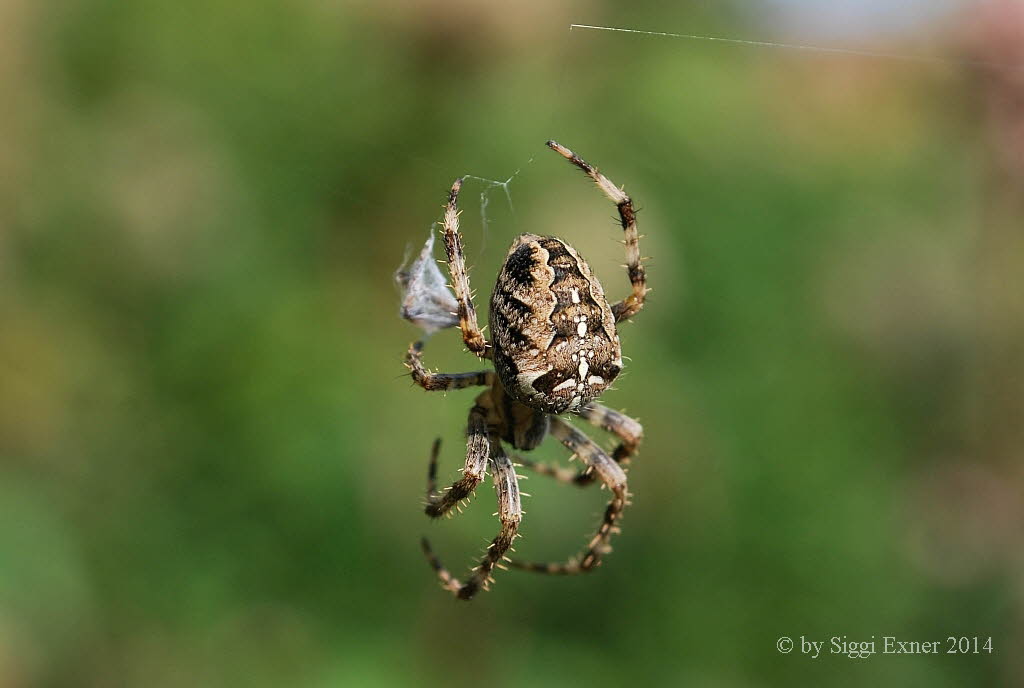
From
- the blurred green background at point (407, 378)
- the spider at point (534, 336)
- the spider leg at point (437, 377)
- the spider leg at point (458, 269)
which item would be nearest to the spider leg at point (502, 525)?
the spider at point (534, 336)

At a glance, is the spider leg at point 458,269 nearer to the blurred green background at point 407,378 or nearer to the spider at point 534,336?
the spider at point 534,336

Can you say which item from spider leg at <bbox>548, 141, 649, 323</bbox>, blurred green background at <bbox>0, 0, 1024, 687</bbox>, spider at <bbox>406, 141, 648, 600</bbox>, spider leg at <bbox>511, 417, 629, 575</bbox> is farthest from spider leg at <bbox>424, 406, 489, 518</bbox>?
blurred green background at <bbox>0, 0, 1024, 687</bbox>

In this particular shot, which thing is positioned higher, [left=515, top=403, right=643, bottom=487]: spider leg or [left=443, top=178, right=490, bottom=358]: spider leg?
[left=443, top=178, right=490, bottom=358]: spider leg

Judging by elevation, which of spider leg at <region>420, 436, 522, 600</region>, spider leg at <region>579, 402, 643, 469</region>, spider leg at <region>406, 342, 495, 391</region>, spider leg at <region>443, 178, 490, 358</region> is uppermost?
spider leg at <region>443, 178, 490, 358</region>

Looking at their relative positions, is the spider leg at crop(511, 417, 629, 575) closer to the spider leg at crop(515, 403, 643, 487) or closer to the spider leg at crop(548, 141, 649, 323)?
the spider leg at crop(515, 403, 643, 487)

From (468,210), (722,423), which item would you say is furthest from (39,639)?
(722,423)

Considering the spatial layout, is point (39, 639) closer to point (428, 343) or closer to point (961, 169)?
point (428, 343)
